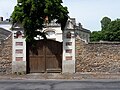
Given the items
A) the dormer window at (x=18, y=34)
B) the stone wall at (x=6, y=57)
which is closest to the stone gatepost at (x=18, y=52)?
the dormer window at (x=18, y=34)

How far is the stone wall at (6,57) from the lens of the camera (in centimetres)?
2117

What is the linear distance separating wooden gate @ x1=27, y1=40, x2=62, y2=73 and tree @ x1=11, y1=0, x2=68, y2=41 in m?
0.80

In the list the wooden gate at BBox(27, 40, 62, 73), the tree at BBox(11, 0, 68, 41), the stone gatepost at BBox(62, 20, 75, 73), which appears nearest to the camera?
the tree at BBox(11, 0, 68, 41)

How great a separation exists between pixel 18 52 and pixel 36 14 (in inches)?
109

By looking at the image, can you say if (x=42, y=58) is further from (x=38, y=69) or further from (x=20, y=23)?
(x=20, y=23)

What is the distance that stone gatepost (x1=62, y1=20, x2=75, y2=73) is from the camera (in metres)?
21.0

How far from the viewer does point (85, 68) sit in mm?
21125

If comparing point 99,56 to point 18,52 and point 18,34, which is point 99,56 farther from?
point 18,34

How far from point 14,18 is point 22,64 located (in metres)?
3.06

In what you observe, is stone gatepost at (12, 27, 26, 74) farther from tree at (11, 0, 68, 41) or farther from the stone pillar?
the stone pillar

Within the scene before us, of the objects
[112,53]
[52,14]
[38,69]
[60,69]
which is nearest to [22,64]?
[38,69]

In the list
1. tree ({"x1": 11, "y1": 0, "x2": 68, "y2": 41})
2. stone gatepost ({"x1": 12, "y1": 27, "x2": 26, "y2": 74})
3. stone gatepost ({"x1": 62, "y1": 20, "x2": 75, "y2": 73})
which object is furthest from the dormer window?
stone gatepost ({"x1": 62, "y1": 20, "x2": 75, "y2": 73})

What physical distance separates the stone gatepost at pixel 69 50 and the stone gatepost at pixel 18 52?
104 inches

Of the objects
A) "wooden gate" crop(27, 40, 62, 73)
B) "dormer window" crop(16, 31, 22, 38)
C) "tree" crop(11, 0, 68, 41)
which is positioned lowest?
"wooden gate" crop(27, 40, 62, 73)
